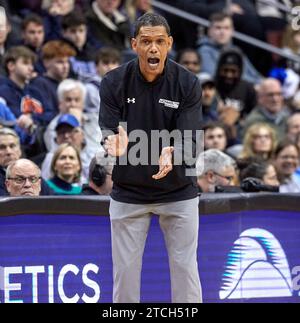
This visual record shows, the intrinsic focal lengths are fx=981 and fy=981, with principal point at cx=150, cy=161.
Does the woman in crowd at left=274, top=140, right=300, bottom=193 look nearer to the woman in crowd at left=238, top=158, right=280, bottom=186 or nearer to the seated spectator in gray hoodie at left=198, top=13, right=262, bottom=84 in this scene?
the woman in crowd at left=238, top=158, right=280, bottom=186

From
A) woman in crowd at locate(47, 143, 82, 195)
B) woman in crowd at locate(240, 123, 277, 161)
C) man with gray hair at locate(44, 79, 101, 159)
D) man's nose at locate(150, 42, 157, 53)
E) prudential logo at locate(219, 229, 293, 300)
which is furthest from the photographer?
woman in crowd at locate(240, 123, 277, 161)

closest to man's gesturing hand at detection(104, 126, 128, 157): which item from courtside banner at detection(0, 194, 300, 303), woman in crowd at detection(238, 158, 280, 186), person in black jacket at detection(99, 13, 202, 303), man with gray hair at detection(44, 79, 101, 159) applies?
person in black jacket at detection(99, 13, 202, 303)

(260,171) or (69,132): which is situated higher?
(69,132)

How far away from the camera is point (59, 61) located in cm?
1053

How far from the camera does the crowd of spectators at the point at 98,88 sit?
841 cm

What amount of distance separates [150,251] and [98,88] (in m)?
4.03

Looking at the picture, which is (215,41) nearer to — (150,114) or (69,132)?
(69,132)

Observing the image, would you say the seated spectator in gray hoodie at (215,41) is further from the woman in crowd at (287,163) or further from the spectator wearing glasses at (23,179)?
the spectator wearing glasses at (23,179)

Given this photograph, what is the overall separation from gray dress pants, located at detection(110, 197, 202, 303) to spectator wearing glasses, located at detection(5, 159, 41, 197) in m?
1.24

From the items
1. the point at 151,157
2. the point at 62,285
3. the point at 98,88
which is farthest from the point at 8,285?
the point at 98,88

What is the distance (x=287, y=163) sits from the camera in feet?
32.9

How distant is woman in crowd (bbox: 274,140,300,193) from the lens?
32.5 ft

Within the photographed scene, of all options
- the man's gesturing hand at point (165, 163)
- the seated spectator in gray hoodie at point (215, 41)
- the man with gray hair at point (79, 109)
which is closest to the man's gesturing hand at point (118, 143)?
the man's gesturing hand at point (165, 163)
